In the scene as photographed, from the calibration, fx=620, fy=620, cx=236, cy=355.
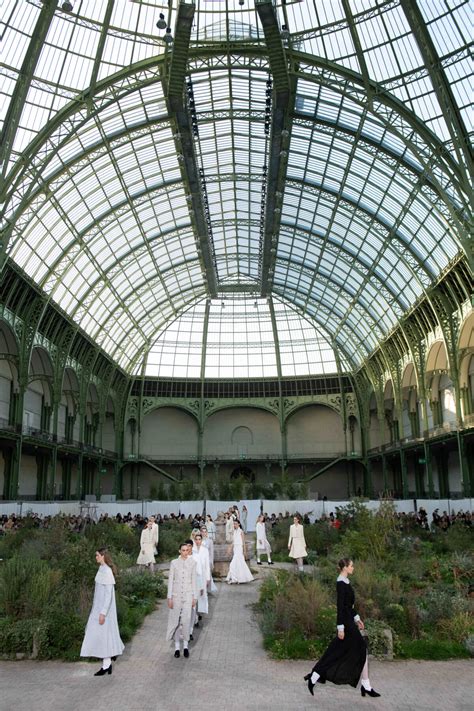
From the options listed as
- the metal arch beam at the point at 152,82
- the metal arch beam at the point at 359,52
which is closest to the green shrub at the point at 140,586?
the metal arch beam at the point at 152,82

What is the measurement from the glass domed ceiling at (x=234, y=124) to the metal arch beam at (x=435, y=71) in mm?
88

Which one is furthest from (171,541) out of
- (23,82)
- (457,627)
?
(23,82)

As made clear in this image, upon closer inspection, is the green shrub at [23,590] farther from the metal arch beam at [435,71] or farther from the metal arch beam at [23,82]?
the metal arch beam at [435,71]

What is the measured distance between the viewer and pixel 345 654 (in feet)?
27.5

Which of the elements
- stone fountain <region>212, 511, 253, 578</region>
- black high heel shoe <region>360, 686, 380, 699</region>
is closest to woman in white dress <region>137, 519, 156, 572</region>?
stone fountain <region>212, 511, 253, 578</region>

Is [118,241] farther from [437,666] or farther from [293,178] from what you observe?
[437,666]

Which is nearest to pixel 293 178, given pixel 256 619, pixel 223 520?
pixel 223 520

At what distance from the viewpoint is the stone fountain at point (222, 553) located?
21688mm

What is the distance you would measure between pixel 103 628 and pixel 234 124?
119ft

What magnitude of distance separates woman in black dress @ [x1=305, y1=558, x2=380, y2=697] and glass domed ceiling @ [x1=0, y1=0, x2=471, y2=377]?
2294cm

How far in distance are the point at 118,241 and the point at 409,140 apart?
26.2 metres

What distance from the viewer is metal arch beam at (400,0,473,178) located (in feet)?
84.1

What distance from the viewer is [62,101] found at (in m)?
31.3

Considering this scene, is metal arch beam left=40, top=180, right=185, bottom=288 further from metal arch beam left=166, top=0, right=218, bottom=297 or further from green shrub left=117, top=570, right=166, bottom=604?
green shrub left=117, top=570, right=166, bottom=604
